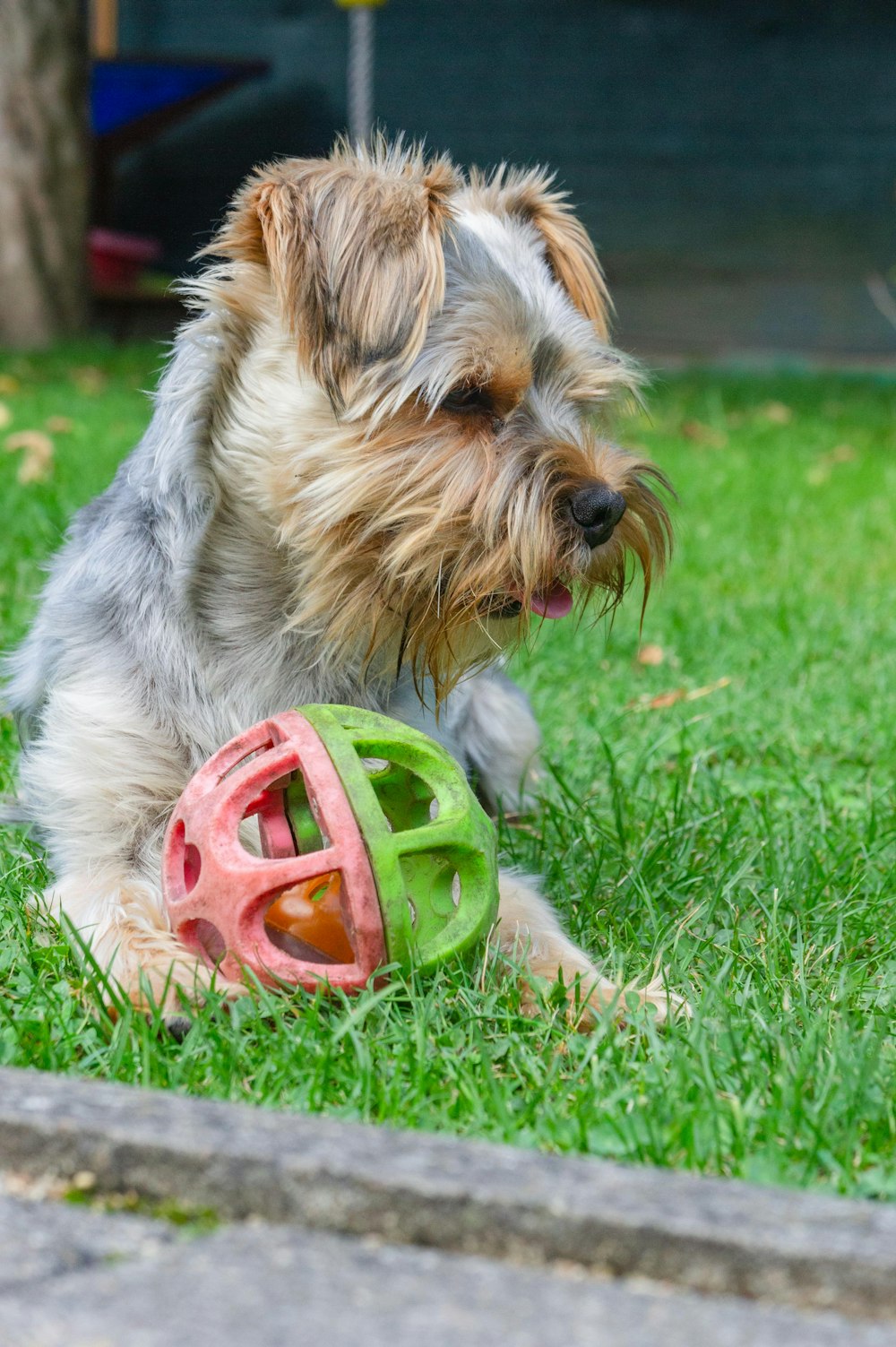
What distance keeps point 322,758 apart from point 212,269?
120 centimetres

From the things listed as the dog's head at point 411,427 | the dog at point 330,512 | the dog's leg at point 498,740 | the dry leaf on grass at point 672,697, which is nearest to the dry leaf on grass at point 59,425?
the dry leaf on grass at point 672,697

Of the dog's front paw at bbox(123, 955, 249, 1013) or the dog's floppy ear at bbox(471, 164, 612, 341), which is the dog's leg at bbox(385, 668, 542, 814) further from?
the dog's front paw at bbox(123, 955, 249, 1013)

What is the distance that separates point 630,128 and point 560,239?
1440 cm

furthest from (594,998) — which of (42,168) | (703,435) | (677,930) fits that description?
(42,168)

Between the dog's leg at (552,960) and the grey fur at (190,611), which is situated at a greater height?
the grey fur at (190,611)

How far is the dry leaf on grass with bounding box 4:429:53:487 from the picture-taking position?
702cm

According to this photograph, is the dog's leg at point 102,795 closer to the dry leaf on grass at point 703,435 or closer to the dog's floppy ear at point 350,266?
the dog's floppy ear at point 350,266

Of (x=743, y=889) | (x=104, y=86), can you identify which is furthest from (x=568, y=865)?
(x=104, y=86)

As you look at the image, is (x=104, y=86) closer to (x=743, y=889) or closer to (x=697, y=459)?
(x=697, y=459)

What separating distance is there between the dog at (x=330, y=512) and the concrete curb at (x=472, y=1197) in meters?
1.02

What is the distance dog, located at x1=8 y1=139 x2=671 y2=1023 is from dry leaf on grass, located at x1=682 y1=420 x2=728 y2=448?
687 cm

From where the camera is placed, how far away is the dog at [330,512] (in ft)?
9.93

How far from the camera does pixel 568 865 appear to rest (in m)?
3.59

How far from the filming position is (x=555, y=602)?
3.21 meters
